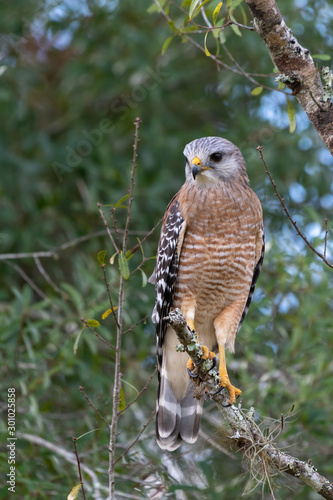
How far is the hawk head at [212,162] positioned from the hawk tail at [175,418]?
4.09ft

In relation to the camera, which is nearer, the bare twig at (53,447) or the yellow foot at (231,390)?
the yellow foot at (231,390)

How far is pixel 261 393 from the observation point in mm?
4426

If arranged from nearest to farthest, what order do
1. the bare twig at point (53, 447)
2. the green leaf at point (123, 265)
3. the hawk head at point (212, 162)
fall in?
the green leaf at point (123, 265) → the hawk head at point (212, 162) → the bare twig at point (53, 447)

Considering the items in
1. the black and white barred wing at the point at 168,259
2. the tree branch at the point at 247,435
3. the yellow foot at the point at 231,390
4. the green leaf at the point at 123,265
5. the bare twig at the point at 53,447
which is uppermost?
the green leaf at the point at 123,265

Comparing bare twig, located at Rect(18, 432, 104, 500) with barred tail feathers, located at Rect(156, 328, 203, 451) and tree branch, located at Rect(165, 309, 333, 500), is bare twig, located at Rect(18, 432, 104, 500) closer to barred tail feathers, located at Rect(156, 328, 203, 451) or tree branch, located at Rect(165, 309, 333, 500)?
barred tail feathers, located at Rect(156, 328, 203, 451)

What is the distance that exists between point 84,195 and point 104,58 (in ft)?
4.24

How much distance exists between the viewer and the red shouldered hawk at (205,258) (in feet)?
11.7

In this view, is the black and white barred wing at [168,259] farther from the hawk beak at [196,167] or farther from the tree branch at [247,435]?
the tree branch at [247,435]

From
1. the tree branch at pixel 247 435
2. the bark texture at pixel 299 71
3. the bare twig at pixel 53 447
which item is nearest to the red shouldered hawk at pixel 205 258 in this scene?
the tree branch at pixel 247 435

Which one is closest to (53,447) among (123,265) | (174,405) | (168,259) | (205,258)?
(174,405)

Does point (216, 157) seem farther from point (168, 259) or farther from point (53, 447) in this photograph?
point (53, 447)

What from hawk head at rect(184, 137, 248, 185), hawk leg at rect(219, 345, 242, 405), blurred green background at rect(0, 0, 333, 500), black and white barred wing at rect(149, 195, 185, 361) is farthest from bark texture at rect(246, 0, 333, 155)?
blurred green background at rect(0, 0, 333, 500)

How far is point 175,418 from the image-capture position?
3.78 meters

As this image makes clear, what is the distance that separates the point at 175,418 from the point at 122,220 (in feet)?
6.96
